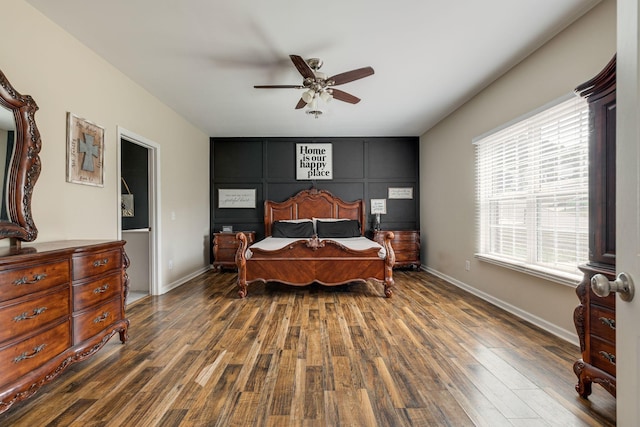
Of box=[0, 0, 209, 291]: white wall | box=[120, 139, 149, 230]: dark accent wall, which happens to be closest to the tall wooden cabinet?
box=[0, 0, 209, 291]: white wall

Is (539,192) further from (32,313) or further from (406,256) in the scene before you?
(32,313)

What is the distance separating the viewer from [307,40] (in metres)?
2.66

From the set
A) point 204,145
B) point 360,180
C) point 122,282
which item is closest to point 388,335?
point 122,282

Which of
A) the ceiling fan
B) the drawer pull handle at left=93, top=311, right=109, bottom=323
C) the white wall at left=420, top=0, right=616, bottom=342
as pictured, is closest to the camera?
the drawer pull handle at left=93, top=311, right=109, bottom=323

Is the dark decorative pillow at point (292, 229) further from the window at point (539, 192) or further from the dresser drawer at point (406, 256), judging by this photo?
the window at point (539, 192)

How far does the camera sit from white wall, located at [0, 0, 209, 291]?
222cm

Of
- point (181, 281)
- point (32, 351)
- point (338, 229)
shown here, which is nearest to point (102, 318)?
point (32, 351)

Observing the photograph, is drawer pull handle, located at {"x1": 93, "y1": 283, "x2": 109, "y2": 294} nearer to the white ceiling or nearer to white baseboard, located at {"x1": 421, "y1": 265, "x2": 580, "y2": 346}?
the white ceiling

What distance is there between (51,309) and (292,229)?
12.4 ft

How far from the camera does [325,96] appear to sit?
315 centimetres

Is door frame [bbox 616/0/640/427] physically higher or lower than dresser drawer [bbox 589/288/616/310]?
higher

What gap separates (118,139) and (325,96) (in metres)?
2.22

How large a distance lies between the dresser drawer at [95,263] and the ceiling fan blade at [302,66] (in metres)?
2.09

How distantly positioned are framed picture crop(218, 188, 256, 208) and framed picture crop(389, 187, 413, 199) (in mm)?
2701
